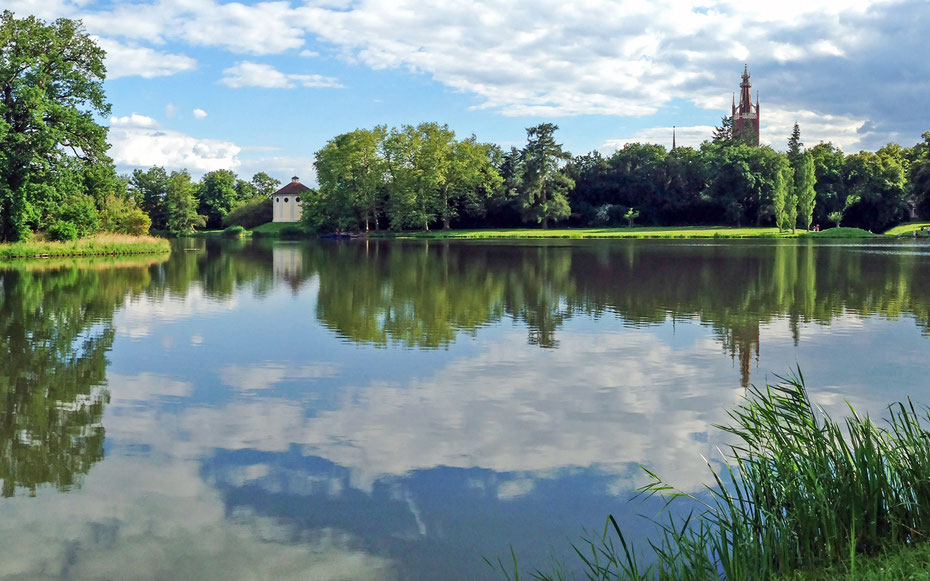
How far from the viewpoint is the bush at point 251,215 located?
11750 cm

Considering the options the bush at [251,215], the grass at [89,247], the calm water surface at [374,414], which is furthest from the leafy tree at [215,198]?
the calm water surface at [374,414]

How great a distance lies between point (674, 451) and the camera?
785 cm

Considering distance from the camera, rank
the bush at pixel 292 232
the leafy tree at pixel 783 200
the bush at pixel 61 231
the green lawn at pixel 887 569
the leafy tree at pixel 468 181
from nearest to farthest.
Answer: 1. the green lawn at pixel 887 569
2. the bush at pixel 61 231
3. the leafy tree at pixel 783 200
4. the leafy tree at pixel 468 181
5. the bush at pixel 292 232

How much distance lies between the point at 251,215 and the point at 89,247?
72.4m

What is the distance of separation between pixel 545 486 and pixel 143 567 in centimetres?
335

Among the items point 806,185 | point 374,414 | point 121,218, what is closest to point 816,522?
point 374,414

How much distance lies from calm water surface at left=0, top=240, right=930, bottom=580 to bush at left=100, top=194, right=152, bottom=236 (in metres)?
36.4

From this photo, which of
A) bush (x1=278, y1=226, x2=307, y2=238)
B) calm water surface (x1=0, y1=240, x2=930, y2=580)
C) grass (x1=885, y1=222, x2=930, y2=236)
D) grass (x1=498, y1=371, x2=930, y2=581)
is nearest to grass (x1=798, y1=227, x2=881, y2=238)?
grass (x1=885, y1=222, x2=930, y2=236)

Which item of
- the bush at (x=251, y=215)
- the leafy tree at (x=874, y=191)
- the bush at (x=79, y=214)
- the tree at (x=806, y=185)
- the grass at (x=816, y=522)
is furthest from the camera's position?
the bush at (x=251, y=215)

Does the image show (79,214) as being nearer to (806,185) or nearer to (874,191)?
(806,185)

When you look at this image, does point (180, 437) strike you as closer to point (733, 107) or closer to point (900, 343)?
point (900, 343)

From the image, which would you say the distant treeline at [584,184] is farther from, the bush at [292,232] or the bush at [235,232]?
the bush at [235,232]

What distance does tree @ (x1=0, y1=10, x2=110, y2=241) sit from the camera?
138 feet

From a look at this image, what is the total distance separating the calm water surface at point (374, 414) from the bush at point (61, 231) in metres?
26.5
